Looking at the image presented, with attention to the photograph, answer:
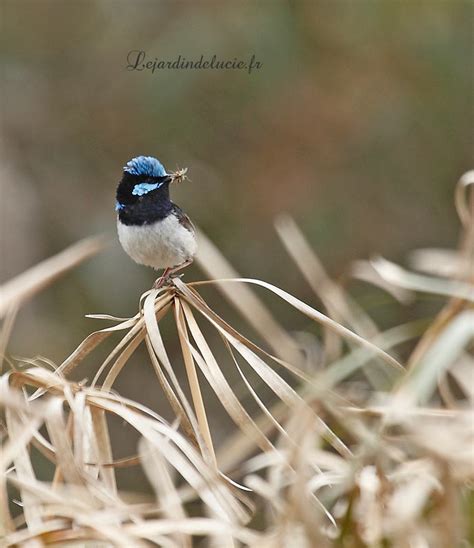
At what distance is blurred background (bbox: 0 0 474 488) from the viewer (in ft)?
23.0

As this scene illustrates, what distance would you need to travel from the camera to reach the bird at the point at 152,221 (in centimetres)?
333

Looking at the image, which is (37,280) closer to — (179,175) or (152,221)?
(179,175)

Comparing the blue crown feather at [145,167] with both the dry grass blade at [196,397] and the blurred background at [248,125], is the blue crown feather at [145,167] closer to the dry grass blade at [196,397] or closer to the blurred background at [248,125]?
the dry grass blade at [196,397]

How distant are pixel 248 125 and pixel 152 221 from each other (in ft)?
14.2

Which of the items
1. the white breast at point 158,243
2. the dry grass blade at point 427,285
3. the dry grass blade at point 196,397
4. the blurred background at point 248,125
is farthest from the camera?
the blurred background at point 248,125

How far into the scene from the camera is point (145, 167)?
11.4 ft

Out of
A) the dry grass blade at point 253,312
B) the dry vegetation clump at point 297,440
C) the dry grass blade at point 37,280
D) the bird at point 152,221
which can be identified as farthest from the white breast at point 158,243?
the dry grass blade at point 37,280

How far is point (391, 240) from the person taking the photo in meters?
7.53

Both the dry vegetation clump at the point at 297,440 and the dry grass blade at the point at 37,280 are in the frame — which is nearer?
the dry vegetation clump at the point at 297,440

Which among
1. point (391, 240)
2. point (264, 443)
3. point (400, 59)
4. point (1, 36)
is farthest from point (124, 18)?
point (264, 443)

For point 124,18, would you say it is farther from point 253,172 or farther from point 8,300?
point 8,300

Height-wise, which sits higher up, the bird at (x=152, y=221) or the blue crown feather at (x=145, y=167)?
the blue crown feather at (x=145, y=167)

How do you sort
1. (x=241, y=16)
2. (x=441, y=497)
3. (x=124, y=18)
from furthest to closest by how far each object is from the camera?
(x=124, y=18) < (x=241, y=16) < (x=441, y=497)

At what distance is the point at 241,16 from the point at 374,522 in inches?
236
